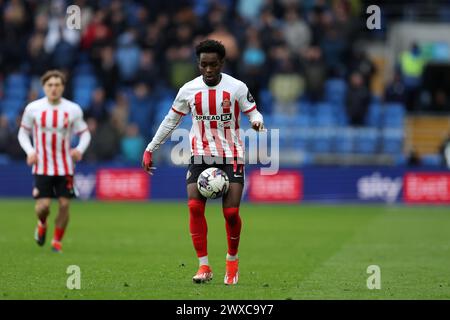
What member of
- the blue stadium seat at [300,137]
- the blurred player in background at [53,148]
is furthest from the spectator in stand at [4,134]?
the blurred player in background at [53,148]

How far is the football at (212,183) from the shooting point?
10500mm

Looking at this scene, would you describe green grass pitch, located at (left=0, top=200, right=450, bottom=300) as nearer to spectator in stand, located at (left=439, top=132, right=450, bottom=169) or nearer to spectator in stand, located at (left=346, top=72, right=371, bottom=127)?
spectator in stand, located at (left=439, top=132, right=450, bottom=169)

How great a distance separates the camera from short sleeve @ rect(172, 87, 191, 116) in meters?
10.7

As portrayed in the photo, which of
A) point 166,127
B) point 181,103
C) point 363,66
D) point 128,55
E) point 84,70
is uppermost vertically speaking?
point 128,55

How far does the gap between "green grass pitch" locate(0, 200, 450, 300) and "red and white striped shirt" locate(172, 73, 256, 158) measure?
1.37m

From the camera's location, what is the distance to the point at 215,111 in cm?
1065

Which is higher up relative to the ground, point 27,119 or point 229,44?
point 229,44

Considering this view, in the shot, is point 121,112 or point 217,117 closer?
point 217,117

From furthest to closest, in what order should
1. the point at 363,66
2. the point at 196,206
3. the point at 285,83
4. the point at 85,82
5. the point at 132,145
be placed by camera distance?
the point at 85,82
the point at 363,66
the point at 285,83
the point at 132,145
the point at 196,206

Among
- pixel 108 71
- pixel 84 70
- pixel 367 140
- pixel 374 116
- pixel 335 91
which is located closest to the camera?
pixel 367 140

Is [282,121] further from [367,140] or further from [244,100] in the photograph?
[244,100]

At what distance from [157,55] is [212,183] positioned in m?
18.5

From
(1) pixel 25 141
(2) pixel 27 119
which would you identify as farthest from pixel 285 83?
(1) pixel 25 141
